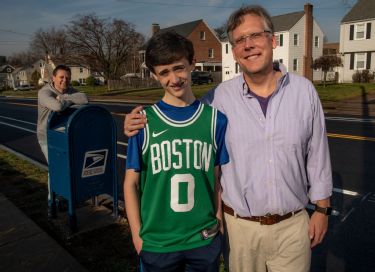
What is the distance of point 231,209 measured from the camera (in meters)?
2.28

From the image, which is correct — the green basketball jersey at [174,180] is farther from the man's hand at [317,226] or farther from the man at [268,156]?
the man's hand at [317,226]

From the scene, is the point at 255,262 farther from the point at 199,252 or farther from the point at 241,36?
the point at 241,36

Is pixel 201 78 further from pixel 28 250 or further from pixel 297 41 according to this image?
pixel 28 250

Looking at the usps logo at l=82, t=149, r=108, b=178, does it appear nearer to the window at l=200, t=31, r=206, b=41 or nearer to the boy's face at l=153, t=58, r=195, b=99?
the boy's face at l=153, t=58, r=195, b=99

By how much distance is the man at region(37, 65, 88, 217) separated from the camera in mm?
4418

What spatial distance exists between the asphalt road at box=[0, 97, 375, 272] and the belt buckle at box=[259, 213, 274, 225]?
5.58 feet

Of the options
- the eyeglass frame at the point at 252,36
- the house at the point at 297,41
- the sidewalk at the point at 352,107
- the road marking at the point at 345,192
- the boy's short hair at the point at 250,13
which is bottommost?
the road marking at the point at 345,192

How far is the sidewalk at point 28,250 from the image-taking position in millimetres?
3584

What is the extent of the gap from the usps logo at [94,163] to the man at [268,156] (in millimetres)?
2517

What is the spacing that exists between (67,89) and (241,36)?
3257 millimetres

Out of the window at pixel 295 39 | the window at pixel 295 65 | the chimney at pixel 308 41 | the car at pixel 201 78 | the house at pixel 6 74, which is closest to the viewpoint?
the chimney at pixel 308 41

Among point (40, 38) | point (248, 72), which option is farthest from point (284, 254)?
point (40, 38)

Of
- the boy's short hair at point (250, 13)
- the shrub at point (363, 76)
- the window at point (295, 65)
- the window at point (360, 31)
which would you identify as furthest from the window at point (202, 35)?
the boy's short hair at point (250, 13)

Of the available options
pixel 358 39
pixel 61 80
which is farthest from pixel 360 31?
pixel 61 80
